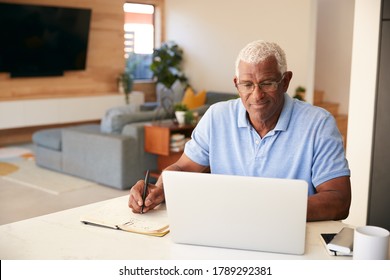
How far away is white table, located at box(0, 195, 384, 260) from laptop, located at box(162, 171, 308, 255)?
0.04m

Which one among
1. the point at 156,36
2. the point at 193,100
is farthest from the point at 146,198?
the point at 156,36

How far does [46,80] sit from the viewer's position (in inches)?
303

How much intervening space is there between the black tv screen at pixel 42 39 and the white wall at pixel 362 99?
16.9 ft

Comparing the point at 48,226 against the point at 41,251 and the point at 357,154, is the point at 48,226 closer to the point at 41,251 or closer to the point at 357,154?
the point at 41,251

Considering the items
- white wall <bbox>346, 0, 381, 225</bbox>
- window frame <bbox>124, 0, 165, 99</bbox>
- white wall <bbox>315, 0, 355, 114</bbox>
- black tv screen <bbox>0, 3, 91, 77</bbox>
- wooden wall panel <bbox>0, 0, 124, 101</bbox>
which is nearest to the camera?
white wall <bbox>346, 0, 381, 225</bbox>

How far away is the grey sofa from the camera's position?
4945 millimetres

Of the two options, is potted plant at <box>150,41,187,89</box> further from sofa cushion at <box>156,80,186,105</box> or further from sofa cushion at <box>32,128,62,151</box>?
sofa cushion at <box>32,128,62,151</box>

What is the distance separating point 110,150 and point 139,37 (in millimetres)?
4696

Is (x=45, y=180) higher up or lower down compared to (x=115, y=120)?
lower down

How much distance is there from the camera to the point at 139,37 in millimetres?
9258

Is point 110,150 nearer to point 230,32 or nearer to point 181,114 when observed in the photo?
point 181,114

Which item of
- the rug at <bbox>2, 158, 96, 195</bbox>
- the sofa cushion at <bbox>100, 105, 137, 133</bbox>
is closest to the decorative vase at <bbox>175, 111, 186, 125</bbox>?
the sofa cushion at <bbox>100, 105, 137, 133</bbox>
